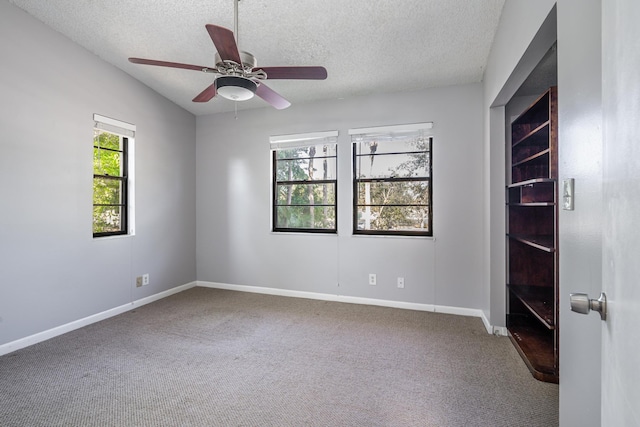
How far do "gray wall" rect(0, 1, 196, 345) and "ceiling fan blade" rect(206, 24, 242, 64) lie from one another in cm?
213

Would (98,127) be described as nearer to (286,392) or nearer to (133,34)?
(133,34)

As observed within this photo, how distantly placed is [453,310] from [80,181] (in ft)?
13.9

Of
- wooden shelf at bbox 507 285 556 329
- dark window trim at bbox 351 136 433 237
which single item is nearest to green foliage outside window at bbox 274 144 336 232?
dark window trim at bbox 351 136 433 237

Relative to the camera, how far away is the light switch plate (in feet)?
4.12

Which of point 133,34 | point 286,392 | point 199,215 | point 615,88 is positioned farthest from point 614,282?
point 199,215

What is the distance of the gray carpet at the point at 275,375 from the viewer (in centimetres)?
188

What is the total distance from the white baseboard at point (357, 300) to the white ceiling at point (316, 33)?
8.27 feet

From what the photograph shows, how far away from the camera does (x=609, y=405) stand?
2.25 ft

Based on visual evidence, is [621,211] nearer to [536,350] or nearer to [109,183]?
[536,350]

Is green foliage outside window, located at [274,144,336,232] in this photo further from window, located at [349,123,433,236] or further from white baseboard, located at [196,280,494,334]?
white baseboard, located at [196,280,494,334]

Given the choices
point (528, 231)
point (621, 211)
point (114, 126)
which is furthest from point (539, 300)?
point (114, 126)

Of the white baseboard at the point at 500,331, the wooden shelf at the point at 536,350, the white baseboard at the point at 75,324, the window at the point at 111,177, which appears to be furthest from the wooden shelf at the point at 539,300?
the window at the point at 111,177

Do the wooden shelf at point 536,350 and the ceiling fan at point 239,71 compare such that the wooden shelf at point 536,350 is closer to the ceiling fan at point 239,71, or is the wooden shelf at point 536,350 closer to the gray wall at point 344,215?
the gray wall at point 344,215

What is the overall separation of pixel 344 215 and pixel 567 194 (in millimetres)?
2878
